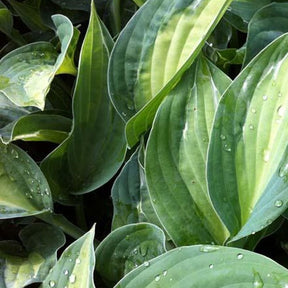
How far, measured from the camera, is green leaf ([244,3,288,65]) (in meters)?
0.81

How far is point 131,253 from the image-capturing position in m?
0.70

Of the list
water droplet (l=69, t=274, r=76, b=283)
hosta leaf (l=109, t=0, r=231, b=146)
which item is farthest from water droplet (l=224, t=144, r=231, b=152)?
water droplet (l=69, t=274, r=76, b=283)

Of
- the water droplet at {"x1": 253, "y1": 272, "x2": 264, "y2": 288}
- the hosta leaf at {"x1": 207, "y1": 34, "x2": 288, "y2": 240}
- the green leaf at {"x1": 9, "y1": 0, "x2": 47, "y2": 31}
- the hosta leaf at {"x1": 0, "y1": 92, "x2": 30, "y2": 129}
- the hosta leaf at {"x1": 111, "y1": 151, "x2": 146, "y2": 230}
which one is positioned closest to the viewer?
the water droplet at {"x1": 253, "y1": 272, "x2": 264, "y2": 288}

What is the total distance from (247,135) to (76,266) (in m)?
0.24

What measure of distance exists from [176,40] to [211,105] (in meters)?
0.10

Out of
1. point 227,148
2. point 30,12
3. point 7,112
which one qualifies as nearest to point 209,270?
point 227,148

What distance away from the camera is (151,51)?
75 cm

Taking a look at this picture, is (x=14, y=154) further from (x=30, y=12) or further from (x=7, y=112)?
(x=30, y=12)

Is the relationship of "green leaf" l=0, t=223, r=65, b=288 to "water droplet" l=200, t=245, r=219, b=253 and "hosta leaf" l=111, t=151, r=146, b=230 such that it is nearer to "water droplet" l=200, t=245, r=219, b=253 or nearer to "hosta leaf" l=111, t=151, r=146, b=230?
"hosta leaf" l=111, t=151, r=146, b=230

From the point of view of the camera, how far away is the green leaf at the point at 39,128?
776 mm

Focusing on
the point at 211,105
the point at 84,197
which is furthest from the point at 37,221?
the point at 211,105

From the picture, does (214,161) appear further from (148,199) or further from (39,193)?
(39,193)

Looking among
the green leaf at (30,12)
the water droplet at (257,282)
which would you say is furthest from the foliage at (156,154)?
the green leaf at (30,12)

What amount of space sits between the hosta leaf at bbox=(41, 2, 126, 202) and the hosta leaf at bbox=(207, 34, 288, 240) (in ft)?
0.58
